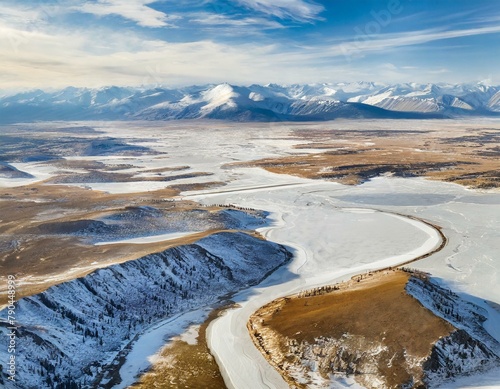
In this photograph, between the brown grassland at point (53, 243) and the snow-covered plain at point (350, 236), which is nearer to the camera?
the snow-covered plain at point (350, 236)

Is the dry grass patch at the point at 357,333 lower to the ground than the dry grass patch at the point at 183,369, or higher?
higher

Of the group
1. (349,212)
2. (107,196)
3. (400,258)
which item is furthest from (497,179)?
(107,196)

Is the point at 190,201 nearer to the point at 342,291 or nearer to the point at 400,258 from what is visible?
the point at 400,258

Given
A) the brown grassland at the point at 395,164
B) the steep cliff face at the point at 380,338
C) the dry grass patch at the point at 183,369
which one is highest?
the brown grassland at the point at 395,164

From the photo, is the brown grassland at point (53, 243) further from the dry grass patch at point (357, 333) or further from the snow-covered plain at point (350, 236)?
the dry grass patch at point (357, 333)

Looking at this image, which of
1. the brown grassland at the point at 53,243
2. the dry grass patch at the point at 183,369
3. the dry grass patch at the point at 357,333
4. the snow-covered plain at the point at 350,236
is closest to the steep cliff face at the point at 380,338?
the dry grass patch at the point at 357,333

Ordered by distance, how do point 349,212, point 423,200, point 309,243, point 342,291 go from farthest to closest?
point 423,200 < point 349,212 < point 309,243 < point 342,291

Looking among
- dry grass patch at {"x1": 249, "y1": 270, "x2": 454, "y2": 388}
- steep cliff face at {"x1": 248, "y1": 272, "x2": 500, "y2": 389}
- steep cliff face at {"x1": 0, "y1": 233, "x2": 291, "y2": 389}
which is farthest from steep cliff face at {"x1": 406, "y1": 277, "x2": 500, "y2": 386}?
steep cliff face at {"x1": 0, "y1": 233, "x2": 291, "y2": 389}
